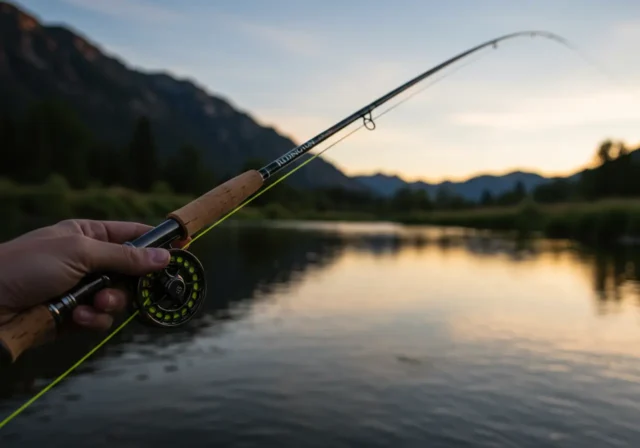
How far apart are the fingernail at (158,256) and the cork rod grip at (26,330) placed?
0.43 metres

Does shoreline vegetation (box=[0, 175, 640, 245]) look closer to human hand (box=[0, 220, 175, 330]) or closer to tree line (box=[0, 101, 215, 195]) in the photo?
tree line (box=[0, 101, 215, 195])

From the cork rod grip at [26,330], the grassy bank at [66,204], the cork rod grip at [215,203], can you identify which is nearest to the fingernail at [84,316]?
the cork rod grip at [26,330]

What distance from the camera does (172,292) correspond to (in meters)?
2.82

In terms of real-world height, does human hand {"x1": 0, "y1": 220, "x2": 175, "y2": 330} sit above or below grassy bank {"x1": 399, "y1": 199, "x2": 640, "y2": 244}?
→ above

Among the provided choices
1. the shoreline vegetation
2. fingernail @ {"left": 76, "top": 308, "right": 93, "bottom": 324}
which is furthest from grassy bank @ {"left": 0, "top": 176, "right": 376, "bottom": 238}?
fingernail @ {"left": 76, "top": 308, "right": 93, "bottom": 324}

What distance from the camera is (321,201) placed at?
452 feet

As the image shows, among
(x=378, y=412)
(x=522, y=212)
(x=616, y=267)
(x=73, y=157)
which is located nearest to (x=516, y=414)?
(x=378, y=412)

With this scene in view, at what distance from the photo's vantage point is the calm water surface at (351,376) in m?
7.27

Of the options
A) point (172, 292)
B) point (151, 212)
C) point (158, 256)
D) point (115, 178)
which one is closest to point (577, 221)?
point (151, 212)

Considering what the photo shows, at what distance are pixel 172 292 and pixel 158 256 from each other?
350mm

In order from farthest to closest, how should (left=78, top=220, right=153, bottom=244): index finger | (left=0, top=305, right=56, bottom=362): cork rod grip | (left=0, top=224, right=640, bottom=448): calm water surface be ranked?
1. (left=0, top=224, right=640, bottom=448): calm water surface
2. (left=78, top=220, right=153, bottom=244): index finger
3. (left=0, top=305, right=56, bottom=362): cork rod grip

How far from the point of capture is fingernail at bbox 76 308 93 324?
2.57 m

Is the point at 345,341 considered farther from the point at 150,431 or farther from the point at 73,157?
the point at 73,157

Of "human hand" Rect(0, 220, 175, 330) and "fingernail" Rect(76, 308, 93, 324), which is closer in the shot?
"human hand" Rect(0, 220, 175, 330)
